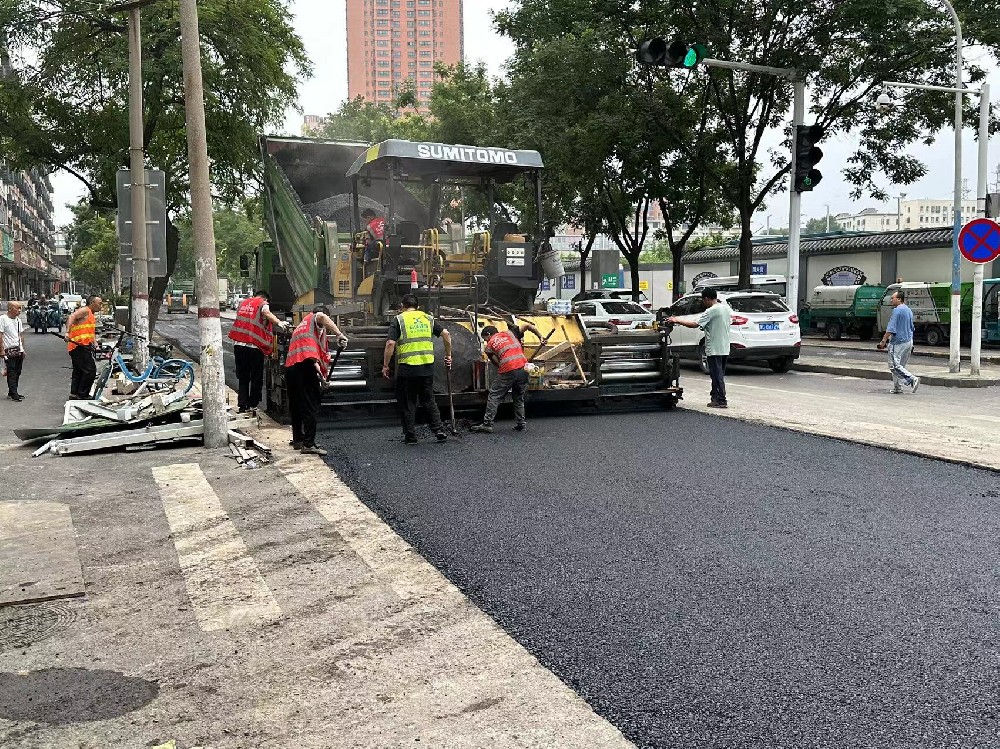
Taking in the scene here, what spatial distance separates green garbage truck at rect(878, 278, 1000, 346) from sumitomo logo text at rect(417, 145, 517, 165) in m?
17.2

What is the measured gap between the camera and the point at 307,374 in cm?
930

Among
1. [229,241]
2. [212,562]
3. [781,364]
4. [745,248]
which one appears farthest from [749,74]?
[229,241]

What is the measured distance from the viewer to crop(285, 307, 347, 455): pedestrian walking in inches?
360

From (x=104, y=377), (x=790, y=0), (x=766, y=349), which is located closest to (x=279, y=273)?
(x=104, y=377)

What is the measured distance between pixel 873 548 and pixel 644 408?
266 inches

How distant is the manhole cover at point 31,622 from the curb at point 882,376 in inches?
573

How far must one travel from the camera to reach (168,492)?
7551 mm

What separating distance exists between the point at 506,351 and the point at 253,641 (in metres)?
6.21

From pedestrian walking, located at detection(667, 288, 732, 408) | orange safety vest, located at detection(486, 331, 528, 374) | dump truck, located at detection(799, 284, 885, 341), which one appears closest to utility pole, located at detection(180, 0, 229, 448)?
orange safety vest, located at detection(486, 331, 528, 374)

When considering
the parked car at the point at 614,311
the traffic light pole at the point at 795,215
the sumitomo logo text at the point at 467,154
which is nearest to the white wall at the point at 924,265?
the parked car at the point at 614,311

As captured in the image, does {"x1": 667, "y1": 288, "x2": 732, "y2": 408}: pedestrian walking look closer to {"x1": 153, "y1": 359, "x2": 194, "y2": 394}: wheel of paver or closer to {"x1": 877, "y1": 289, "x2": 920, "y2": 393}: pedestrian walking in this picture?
{"x1": 877, "y1": 289, "x2": 920, "y2": 393}: pedestrian walking

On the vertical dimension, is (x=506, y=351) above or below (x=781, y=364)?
above

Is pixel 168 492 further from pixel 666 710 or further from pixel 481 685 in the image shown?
pixel 666 710

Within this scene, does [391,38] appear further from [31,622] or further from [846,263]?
[31,622]
